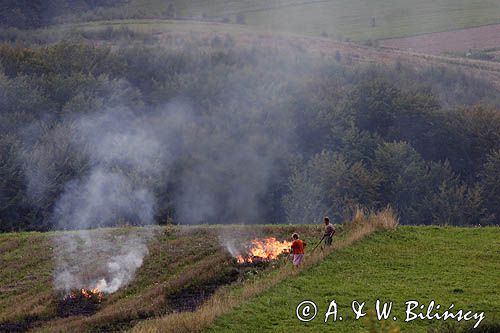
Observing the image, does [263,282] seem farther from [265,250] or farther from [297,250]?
[265,250]

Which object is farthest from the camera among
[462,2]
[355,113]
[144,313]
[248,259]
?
[462,2]

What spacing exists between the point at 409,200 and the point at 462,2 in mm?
73808

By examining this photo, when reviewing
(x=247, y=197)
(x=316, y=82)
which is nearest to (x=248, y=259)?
(x=247, y=197)

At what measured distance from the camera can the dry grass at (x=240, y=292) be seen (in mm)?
20984

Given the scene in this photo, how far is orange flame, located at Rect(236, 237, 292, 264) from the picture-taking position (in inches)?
1179

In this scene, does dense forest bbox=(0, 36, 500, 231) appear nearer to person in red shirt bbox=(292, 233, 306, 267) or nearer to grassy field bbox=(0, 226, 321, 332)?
grassy field bbox=(0, 226, 321, 332)

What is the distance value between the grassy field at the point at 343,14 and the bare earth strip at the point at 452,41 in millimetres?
2563

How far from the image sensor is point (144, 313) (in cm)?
2455

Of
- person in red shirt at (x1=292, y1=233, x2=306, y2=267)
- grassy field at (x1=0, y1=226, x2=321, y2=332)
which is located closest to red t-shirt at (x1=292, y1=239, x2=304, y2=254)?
person in red shirt at (x1=292, y1=233, x2=306, y2=267)

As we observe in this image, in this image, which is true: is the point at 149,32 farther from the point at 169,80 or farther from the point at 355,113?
the point at 355,113

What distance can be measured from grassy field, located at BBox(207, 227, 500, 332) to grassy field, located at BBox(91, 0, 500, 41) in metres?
94.0

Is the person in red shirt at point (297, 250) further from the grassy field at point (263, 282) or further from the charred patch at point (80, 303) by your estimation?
the charred patch at point (80, 303)

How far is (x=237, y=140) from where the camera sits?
75750 millimetres

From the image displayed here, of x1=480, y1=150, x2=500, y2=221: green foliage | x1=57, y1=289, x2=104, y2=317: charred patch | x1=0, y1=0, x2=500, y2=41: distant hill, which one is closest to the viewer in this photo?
x1=57, y1=289, x2=104, y2=317: charred patch
